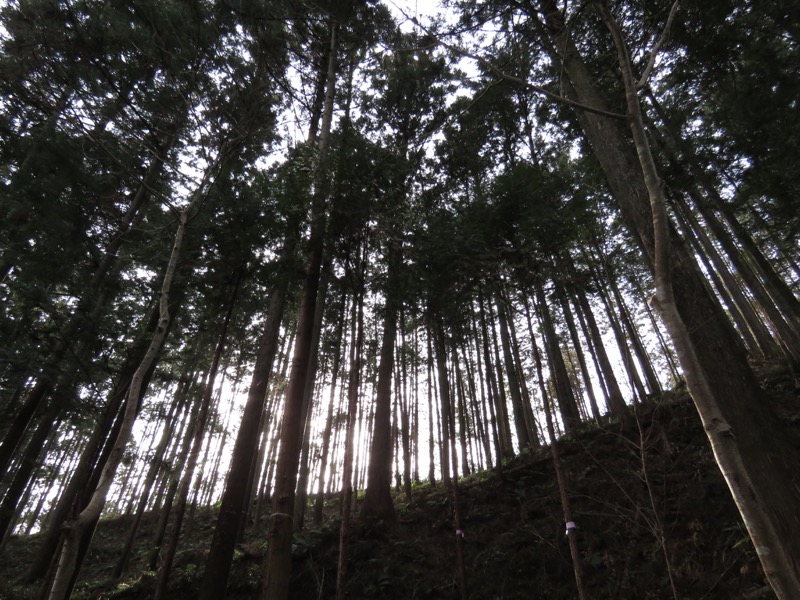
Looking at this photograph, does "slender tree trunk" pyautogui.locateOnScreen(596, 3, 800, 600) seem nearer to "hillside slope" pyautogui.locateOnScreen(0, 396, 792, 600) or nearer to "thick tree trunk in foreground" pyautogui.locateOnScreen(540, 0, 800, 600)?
Result: "thick tree trunk in foreground" pyautogui.locateOnScreen(540, 0, 800, 600)

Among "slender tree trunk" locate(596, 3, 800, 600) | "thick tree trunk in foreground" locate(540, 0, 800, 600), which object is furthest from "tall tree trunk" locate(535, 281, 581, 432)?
"slender tree trunk" locate(596, 3, 800, 600)

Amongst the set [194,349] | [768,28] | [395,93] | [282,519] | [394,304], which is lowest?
[282,519]

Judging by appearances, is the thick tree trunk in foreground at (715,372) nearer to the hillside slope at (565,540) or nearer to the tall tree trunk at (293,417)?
the hillside slope at (565,540)

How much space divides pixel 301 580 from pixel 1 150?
10303 mm

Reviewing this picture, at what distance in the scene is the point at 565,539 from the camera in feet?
19.3

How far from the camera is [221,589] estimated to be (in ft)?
17.6

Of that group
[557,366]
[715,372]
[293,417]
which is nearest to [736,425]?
[715,372]

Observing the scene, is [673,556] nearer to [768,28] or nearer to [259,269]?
[259,269]

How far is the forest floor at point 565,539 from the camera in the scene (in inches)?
186

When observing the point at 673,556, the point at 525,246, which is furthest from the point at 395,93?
the point at 673,556

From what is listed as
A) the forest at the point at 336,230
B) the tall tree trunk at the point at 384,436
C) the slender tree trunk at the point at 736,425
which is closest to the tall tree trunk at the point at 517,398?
the forest at the point at 336,230

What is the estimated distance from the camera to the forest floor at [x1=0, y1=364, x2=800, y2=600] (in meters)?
4.72

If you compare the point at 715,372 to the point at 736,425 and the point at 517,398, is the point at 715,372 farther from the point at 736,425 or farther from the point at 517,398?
the point at 517,398

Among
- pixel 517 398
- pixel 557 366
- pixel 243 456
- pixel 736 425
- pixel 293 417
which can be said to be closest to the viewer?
pixel 736 425
